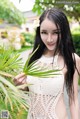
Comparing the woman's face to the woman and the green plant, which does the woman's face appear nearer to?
the woman

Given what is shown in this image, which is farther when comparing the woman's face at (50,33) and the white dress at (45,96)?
the white dress at (45,96)

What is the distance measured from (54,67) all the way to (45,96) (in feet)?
0.63

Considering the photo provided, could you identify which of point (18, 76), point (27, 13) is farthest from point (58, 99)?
point (27, 13)

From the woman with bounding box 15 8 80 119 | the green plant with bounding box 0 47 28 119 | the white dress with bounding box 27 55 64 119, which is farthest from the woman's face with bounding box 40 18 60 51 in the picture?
the green plant with bounding box 0 47 28 119

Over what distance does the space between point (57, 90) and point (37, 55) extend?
31cm

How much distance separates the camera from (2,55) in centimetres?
147

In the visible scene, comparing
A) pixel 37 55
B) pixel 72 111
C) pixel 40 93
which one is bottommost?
pixel 72 111

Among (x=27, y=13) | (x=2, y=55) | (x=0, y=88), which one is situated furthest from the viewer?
(x=27, y=13)

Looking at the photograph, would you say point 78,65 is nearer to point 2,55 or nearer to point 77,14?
point 2,55

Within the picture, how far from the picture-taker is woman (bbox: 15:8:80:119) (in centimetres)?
212

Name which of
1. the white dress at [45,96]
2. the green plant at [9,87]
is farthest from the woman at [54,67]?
the green plant at [9,87]

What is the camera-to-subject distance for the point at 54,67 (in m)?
2.23

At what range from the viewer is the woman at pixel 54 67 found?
212 cm

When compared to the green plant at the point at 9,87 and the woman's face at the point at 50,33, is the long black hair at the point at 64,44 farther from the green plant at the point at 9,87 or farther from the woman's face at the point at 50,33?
the green plant at the point at 9,87
